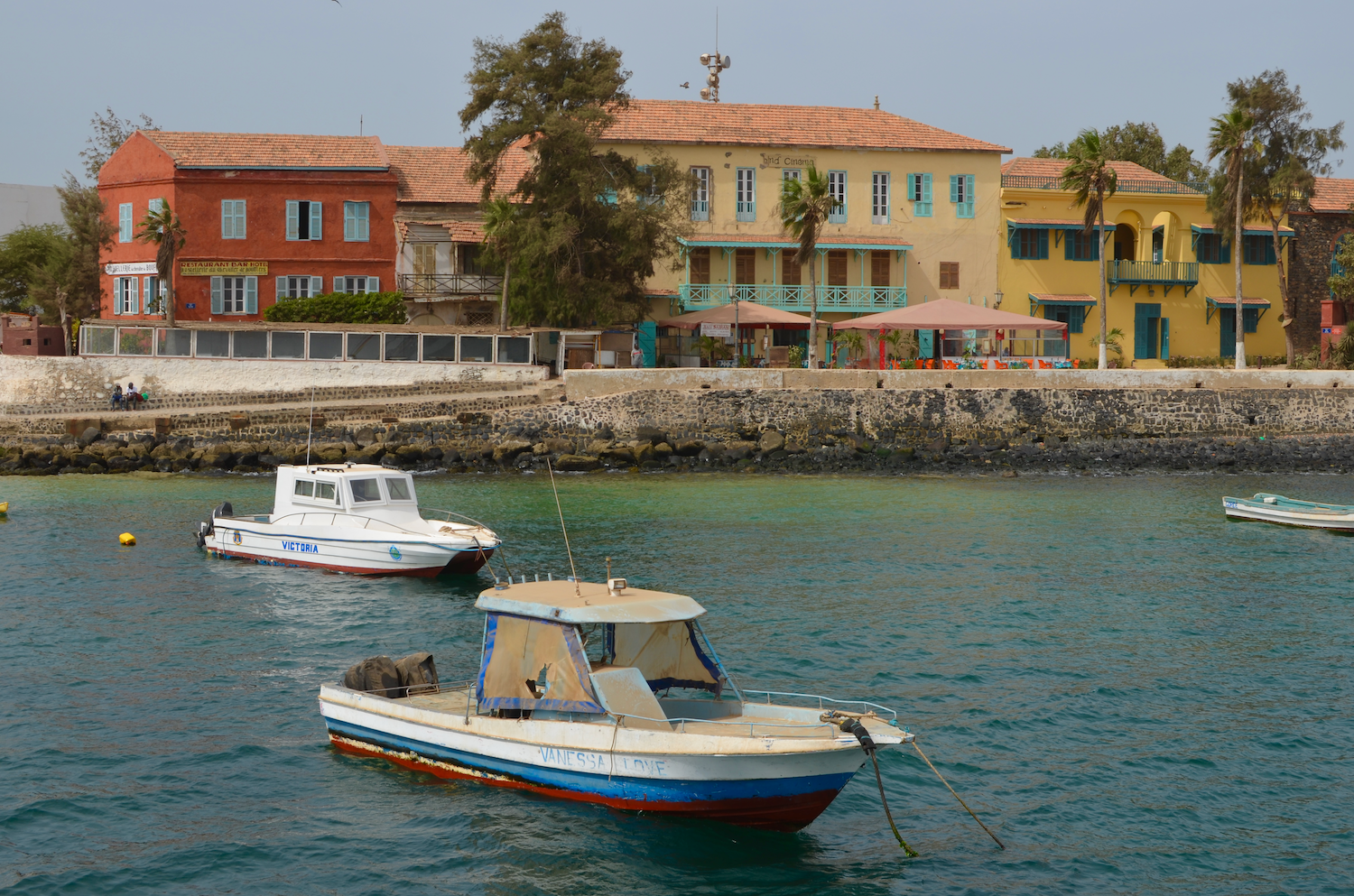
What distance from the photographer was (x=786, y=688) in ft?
47.7

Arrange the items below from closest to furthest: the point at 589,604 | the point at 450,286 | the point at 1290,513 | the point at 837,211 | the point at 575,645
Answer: the point at 575,645 → the point at 589,604 → the point at 1290,513 → the point at 450,286 → the point at 837,211

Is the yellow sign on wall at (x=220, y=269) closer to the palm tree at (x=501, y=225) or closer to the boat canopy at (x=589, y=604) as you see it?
the palm tree at (x=501, y=225)

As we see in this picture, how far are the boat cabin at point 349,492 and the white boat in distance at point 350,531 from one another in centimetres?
2

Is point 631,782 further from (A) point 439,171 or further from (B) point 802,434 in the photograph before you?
(A) point 439,171

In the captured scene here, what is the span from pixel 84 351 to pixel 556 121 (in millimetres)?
19230

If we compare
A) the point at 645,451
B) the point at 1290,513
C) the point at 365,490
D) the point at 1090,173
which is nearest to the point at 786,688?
the point at 365,490

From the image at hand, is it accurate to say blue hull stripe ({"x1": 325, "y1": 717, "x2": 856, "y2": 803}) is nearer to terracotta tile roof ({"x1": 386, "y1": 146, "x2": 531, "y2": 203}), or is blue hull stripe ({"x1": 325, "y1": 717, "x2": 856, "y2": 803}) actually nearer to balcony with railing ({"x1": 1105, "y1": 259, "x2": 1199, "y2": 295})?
terracotta tile roof ({"x1": 386, "y1": 146, "x2": 531, "y2": 203})

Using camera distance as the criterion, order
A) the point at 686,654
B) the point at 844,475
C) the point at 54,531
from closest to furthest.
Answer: the point at 686,654
the point at 54,531
the point at 844,475

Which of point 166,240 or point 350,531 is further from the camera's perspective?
point 166,240

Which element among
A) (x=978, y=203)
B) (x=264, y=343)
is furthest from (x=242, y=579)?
(x=978, y=203)

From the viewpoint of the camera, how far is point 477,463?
3747 centimetres

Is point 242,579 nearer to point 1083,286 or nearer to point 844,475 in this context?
point 844,475

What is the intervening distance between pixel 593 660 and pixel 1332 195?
54.6 metres

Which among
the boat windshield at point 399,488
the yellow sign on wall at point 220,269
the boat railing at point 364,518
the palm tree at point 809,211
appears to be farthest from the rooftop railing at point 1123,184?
the boat railing at point 364,518
